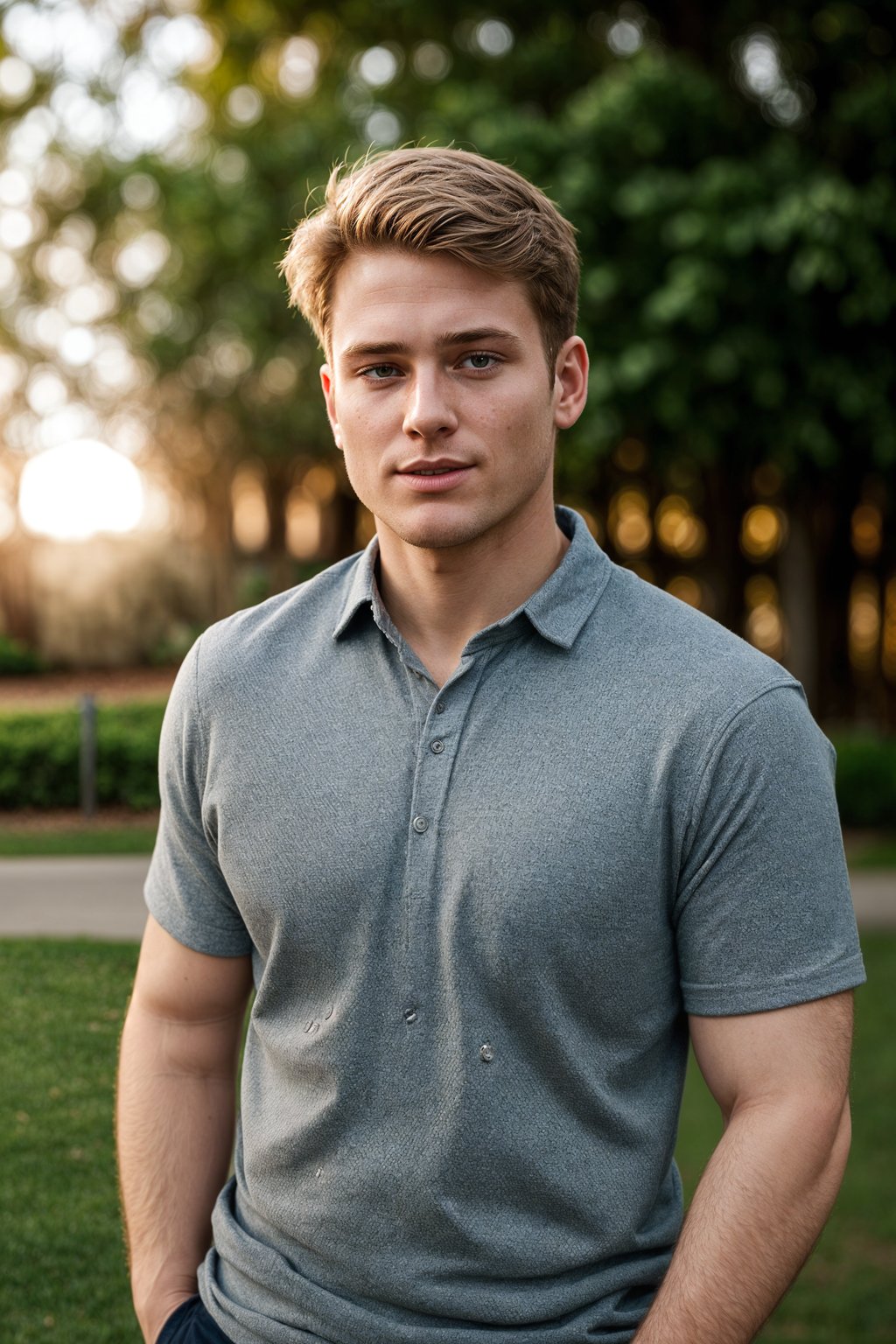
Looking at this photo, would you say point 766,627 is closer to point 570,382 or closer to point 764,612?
point 764,612

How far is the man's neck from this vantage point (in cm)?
168

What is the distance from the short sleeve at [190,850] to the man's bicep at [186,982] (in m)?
0.02

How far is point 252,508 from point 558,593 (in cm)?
779

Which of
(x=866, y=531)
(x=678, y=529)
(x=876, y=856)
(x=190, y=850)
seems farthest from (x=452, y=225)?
(x=678, y=529)

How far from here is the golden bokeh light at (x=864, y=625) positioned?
10.9m

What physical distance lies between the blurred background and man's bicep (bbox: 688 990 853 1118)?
3.05 feet

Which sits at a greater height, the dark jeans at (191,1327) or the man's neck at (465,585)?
the man's neck at (465,585)

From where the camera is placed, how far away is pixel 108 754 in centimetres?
235

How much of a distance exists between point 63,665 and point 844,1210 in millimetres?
3157

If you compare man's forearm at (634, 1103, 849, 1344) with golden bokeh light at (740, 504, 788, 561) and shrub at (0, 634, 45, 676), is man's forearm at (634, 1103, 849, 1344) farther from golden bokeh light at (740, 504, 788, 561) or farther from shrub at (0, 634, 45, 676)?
golden bokeh light at (740, 504, 788, 561)

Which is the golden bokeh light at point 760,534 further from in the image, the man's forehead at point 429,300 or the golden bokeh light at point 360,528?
the man's forehead at point 429,300

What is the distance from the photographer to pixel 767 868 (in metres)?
1.47

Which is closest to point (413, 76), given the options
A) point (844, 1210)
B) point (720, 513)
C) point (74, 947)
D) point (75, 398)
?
point (720, 513)

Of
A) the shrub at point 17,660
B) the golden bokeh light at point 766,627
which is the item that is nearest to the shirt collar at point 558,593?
the shrub at point 17,660
